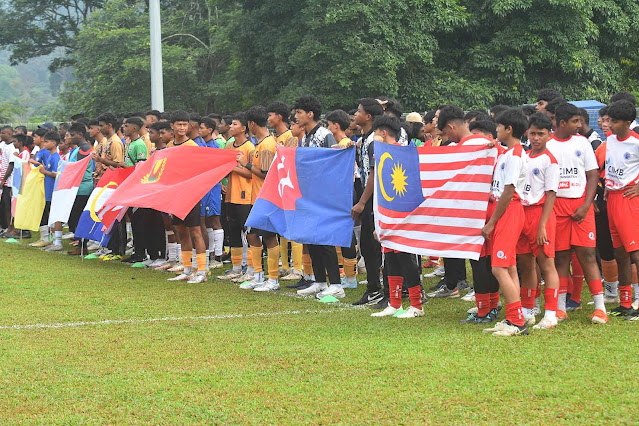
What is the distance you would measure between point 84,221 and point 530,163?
27.2 feet

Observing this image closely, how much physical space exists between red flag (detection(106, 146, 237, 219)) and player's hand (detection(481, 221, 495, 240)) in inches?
179

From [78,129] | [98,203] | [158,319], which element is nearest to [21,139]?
[78,129]

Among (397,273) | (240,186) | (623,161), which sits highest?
(623,161)

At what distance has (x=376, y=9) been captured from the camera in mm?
24984

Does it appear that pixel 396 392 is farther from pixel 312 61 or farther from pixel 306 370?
pixel 312 61

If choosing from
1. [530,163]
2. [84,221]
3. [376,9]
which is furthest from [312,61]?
[530,163]

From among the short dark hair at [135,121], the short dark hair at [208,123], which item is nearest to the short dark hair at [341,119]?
the short dark hair at [208,123]

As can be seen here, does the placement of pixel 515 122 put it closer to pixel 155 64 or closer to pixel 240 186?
pixel 240 186

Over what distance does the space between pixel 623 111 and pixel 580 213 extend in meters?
1.03

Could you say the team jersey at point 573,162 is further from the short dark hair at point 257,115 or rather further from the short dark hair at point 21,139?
the short dark hair at point 21,139

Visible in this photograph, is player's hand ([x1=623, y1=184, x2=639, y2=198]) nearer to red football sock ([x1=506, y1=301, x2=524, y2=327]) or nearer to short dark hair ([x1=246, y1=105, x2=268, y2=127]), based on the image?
red football sock ([x1=506, y1=301, x2=524, y2=327])

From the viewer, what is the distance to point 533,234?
7.76 m

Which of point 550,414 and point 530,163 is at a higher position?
point 530,163

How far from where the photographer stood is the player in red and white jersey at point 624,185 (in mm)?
8273
